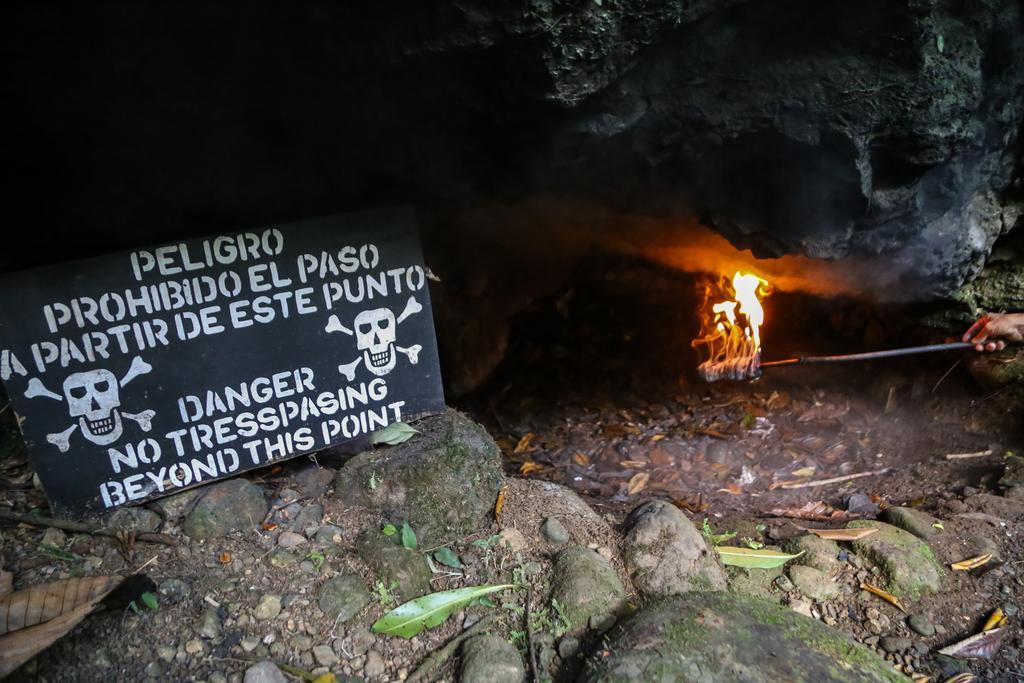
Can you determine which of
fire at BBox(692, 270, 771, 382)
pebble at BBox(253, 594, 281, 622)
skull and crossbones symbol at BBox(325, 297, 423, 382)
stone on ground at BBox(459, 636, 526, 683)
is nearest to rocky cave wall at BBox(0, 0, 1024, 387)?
skull and crossbones symbol at BBox(325, 297, 423, 382)

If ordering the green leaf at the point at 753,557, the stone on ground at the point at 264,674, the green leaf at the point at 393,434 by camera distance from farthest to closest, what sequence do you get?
1. the green leaf at the point at 393,434
2. the green leaf at the point at 753,557
3. the stone on ground at the point at 264,674

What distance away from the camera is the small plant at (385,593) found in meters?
2.80

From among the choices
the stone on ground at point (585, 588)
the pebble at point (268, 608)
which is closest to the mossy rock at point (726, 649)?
the stone on ground at point (585, 588)

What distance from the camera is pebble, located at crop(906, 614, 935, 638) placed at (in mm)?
3021

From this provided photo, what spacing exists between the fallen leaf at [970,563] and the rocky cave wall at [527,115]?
5.99 feet

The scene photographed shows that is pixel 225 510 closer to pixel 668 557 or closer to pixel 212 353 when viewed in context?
pixel 212 353

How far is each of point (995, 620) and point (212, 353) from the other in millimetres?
3811

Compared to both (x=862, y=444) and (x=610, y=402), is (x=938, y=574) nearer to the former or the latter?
(x=862, y=444)

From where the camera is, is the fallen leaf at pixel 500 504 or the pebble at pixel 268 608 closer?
the pebble at pixel 268 608

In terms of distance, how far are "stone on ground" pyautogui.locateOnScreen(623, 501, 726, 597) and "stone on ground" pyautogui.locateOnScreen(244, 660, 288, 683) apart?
154 centimetres

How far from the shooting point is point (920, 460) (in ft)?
14.9

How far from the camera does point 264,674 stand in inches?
96.9

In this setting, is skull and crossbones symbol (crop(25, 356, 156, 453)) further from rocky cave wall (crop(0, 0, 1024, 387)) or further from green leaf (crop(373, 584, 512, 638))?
green leaf (crop(373, 584, 512, 638))

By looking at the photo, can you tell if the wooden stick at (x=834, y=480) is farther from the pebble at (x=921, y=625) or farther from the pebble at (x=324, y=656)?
the pebble at (x=324, y=656)
